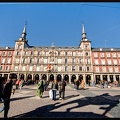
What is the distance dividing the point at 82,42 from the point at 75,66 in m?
10.8

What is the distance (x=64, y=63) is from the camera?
4631 centimetres

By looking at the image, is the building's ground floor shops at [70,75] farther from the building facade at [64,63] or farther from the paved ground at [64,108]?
the paved ground at [64,108]

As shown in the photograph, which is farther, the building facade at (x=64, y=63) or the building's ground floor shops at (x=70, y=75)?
the building facade at (x=64, y=63)

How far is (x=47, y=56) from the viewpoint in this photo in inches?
1852

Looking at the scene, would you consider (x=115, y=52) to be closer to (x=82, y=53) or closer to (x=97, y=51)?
(x=97, y=51)

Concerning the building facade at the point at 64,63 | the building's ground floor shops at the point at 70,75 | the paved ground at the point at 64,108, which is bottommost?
the paved ground at the point at 64,108

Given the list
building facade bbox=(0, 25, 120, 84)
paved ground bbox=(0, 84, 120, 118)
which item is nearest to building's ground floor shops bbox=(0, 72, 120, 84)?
building facade bbox=(0, 25, 120, 84)

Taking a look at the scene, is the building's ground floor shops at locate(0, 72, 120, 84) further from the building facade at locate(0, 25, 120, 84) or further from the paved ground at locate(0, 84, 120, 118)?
the paved ground at locate(0, 84, 120, 118)

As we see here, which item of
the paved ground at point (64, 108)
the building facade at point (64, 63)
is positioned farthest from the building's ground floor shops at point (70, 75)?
the paved ground at point (64, 108)

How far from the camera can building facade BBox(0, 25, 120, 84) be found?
1781 inches

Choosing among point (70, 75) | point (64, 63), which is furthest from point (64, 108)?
point (64, 63)

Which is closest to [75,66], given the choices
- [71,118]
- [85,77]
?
[85,77]

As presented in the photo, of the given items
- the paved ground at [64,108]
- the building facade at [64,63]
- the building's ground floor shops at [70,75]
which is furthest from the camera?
the building facade at [64,63]

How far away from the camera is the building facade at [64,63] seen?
148 ft
